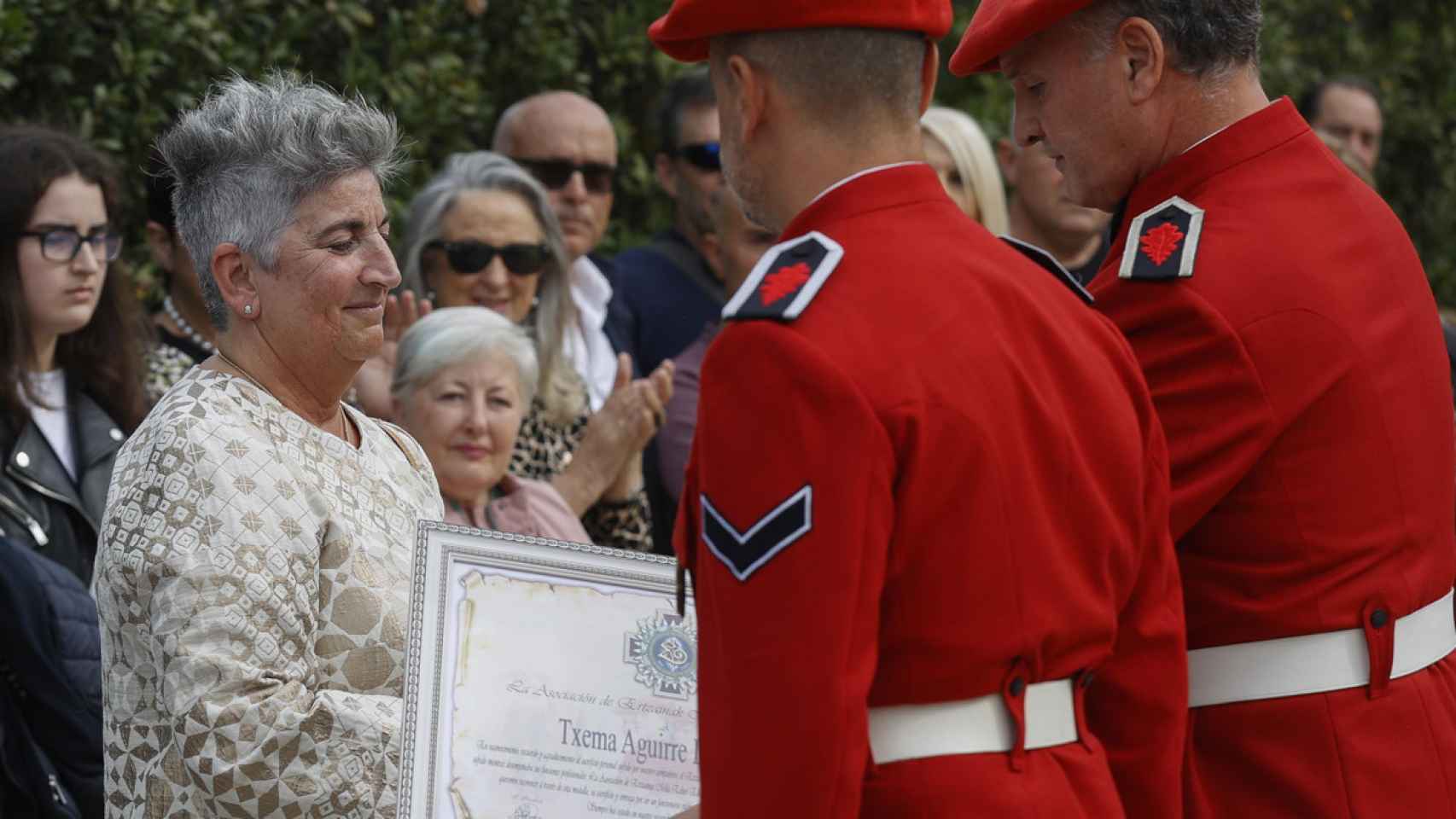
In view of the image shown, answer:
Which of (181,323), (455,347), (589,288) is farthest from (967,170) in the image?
(181,323)

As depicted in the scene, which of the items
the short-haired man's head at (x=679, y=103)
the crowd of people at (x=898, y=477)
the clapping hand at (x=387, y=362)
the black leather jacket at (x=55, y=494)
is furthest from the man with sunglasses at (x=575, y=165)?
the crowd of people at (x=898, y=477)

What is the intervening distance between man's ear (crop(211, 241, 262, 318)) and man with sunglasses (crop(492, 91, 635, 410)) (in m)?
2.78

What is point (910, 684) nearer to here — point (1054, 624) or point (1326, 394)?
point (1054, 624)

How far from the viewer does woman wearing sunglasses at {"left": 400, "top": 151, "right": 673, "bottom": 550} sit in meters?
5.17

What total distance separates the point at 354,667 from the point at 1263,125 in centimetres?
164

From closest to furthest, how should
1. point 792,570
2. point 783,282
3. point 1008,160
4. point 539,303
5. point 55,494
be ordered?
point 792,570 < point 783,282 < point 55,494 < point 539,303 < point 1008,160

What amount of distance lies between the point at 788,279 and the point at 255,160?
1.27 metres

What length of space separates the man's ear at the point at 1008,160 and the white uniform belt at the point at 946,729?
3.97 m

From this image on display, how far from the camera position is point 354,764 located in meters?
2.94

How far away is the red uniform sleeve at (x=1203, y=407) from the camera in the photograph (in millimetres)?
2736

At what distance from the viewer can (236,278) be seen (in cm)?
319

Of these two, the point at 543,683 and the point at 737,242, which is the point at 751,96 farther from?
the point at 737,242

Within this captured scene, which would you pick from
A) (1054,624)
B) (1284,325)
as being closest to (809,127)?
(1054,624)

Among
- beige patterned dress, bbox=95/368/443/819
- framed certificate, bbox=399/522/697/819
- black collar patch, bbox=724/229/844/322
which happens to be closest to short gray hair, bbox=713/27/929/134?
black collar patch, bbox=724/229/844/322
